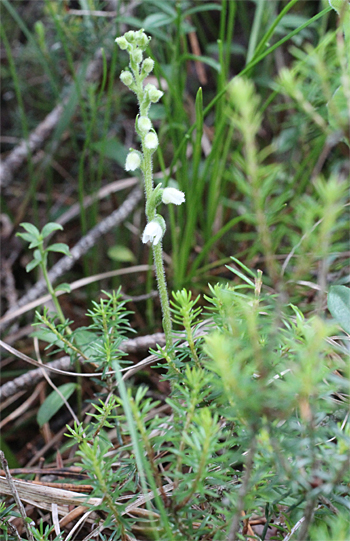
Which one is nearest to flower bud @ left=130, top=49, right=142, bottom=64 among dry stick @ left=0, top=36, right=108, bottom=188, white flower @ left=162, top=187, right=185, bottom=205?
white flower @ left=162, top=187, right=185, bottom=205

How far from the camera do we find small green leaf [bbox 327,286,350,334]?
40.1 inches

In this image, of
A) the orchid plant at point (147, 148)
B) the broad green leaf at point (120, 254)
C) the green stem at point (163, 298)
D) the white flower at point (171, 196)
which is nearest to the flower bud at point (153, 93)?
the orchid plant at point (147, 148)

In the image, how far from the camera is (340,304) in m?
1.04

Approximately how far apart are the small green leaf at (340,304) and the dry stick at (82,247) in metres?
1.24

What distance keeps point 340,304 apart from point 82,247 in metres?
1.32

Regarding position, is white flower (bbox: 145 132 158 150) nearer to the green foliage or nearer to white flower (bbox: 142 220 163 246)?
the green foliage

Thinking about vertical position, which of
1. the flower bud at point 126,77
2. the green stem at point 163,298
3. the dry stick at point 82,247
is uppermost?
the flower bud at point 126,77

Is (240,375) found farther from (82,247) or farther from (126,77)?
(82,247)

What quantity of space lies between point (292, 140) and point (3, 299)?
173 cm

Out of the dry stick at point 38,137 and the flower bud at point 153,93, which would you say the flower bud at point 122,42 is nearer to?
the flower bud at point 153,93

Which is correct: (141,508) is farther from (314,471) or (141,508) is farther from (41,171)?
(41,171)

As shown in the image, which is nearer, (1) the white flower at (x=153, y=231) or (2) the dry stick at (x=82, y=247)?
(1) the white flower at (x=153, y=231)

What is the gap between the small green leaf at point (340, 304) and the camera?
3.34 feet

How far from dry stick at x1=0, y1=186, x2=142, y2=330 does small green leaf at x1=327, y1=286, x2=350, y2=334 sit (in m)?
1.24
